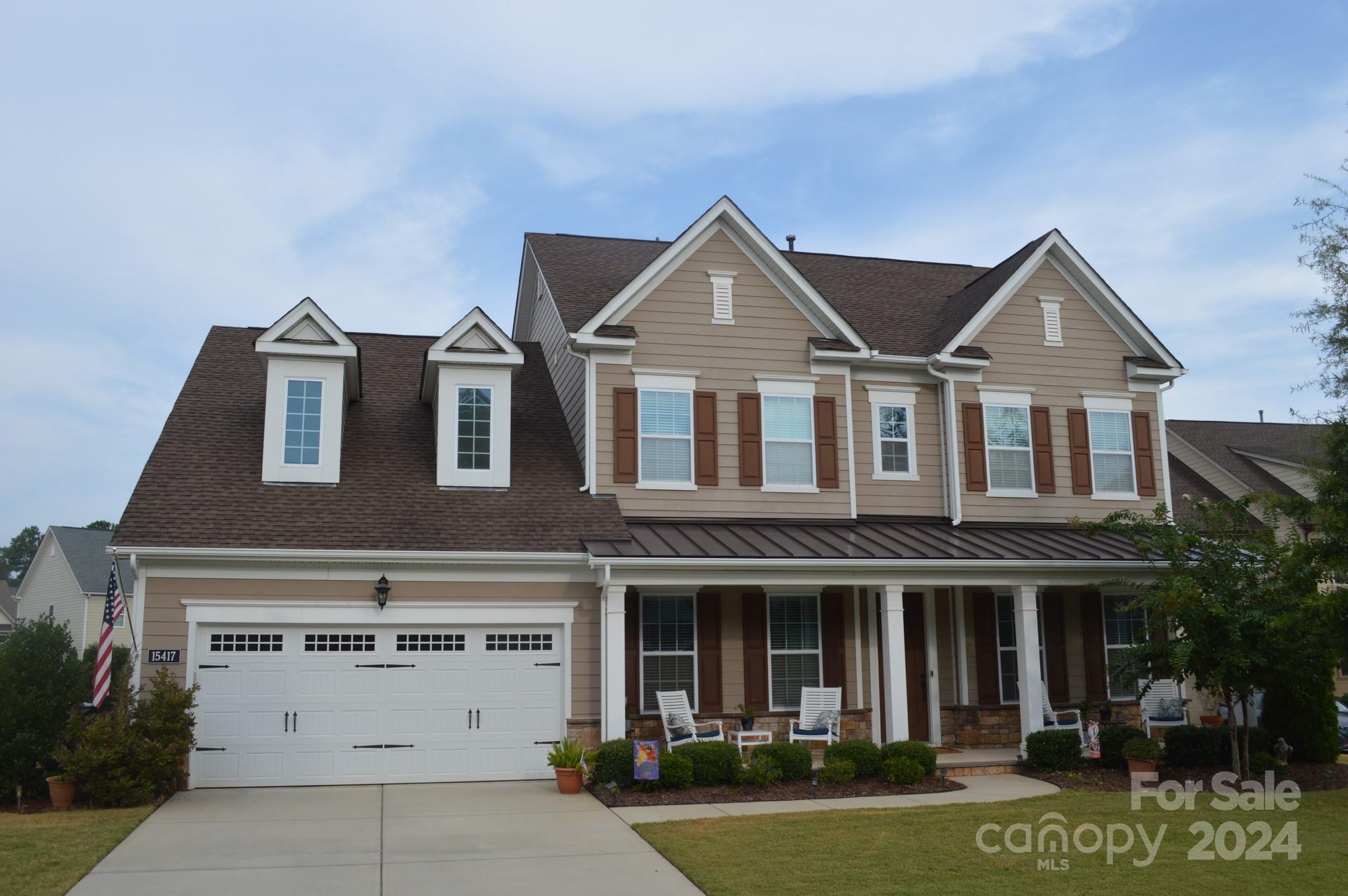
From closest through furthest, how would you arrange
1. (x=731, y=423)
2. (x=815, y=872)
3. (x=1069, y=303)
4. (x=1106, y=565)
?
(x=815, y=872) < (x=1106, y=565) < (x=731, y=423) < (x=1069, y=303)

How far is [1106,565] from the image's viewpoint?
15.9m

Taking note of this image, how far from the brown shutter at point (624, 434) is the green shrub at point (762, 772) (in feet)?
15.6

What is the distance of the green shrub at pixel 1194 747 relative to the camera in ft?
49.2

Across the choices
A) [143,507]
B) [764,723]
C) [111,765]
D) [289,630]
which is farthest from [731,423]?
[111,765]

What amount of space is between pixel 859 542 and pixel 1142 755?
4652mm

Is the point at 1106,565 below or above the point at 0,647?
above

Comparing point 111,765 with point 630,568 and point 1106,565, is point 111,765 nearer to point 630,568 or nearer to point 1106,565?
point 630,568

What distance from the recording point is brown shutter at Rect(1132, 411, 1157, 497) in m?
18.7

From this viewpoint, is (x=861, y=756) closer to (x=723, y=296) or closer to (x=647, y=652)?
(x=647, y=652)

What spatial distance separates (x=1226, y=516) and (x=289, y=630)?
1360cm

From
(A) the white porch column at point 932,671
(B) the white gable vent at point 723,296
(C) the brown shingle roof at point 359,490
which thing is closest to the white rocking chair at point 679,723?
(C) the brown shingle roof at point 359,490

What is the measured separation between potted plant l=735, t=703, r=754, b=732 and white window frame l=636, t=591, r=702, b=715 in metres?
0.67

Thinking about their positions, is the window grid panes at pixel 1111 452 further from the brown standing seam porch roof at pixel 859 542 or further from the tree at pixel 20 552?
the tree at pixel 20 552

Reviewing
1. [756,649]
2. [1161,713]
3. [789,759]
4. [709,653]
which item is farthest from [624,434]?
[1161,713]
